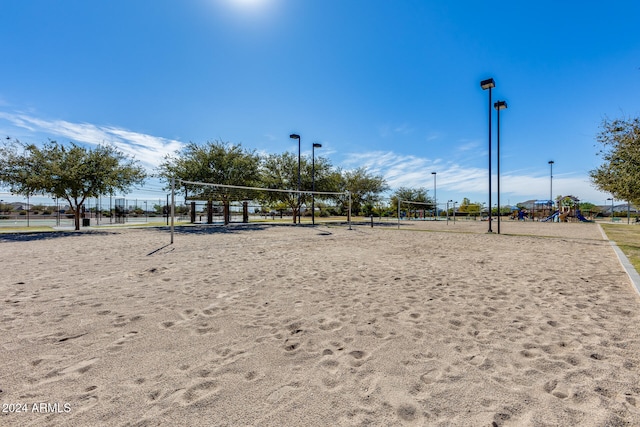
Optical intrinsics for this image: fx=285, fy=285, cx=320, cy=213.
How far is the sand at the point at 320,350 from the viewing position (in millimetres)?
2023

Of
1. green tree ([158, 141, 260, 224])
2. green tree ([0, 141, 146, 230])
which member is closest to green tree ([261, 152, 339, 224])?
green tree ([158, 141, 260, 224])

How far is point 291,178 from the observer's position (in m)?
28.7

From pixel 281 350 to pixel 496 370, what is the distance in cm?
199

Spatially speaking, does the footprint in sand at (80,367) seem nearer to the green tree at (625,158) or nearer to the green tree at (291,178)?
the green tree at (625,158)

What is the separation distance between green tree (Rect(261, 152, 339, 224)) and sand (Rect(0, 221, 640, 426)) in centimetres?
2167

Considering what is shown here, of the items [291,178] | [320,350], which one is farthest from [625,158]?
[291,178]

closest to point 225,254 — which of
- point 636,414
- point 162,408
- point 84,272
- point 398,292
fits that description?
point 84,272

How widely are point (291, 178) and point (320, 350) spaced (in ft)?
86.8

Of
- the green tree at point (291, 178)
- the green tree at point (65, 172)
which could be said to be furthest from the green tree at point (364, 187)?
the green tree at point (65, 172)

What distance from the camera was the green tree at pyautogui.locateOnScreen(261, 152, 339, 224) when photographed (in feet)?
90.0

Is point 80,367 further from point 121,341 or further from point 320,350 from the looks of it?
point 320,350

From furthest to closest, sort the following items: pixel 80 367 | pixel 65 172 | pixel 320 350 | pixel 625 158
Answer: pixel 65 172
pixel 625 158
pixel 320 350
pixel 80 367

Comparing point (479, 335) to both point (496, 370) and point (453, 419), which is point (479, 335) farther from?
point (453, 419)

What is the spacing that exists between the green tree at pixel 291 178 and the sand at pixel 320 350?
2167 centimetres
